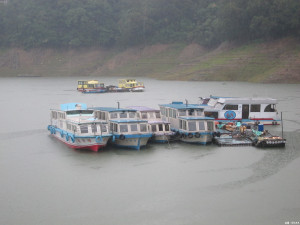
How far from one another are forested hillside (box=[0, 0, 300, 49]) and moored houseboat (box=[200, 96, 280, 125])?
76322mm

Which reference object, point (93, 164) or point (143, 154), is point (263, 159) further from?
point (93, 164)

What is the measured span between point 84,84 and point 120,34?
8058 cm

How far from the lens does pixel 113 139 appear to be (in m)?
40.0

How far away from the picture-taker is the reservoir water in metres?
26.5

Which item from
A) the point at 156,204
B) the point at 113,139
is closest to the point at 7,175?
the point at 113,139

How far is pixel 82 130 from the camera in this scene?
39.9 metres

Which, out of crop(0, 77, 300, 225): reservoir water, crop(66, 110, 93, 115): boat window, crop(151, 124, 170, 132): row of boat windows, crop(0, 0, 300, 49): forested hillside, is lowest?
crop(0, 77, 300, 225): reservoir water

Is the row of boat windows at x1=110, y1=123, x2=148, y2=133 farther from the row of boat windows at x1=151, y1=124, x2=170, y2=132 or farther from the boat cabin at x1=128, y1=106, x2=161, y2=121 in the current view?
the boat cabin at x1=128, y1=106, x2=161, y2=121

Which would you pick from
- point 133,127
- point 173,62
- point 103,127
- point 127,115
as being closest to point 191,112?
point 127,115

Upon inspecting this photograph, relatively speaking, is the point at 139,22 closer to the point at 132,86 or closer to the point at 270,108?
the point at 132,86

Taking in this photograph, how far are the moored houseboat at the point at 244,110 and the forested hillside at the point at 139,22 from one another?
76.3m

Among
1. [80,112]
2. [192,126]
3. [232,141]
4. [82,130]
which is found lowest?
[232,141]

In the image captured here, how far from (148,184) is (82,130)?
10.2 metres

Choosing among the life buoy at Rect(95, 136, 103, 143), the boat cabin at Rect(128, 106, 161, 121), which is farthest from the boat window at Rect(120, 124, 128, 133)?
the boat cabin at Rect(128, 106, 161, 121)
